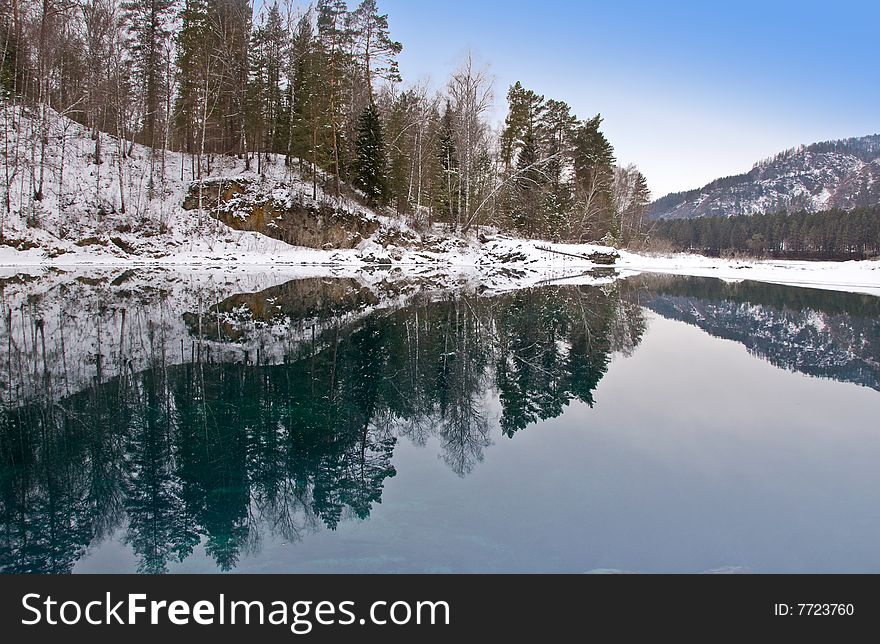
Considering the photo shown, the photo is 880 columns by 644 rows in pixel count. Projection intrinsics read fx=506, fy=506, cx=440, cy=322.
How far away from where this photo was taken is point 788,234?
374ft

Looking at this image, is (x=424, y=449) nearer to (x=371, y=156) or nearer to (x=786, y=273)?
(x=371, y=156)

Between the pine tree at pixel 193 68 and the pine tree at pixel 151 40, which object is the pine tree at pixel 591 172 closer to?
the pine tree at pixel 193 68

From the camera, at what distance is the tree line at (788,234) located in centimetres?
9619

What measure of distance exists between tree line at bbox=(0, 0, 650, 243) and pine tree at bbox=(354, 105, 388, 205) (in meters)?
0.11

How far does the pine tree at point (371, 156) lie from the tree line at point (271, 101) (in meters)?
0.11

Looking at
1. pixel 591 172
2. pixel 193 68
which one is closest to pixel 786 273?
pixel 591 172

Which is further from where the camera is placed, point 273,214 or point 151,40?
point 151,40

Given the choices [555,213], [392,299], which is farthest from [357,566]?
[555,213]

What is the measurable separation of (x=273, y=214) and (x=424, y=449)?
32.1 metres

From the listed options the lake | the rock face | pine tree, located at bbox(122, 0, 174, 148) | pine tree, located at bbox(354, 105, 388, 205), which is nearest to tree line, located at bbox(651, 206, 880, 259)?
pine tree, located at bbox(354, 105, 388, 205)

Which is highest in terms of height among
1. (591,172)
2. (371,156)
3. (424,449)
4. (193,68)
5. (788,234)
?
(193,68)

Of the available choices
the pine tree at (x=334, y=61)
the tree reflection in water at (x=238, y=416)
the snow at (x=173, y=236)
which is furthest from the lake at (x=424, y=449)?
the pine tree at (x=334, y=61)

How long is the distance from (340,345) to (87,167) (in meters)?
31.7
